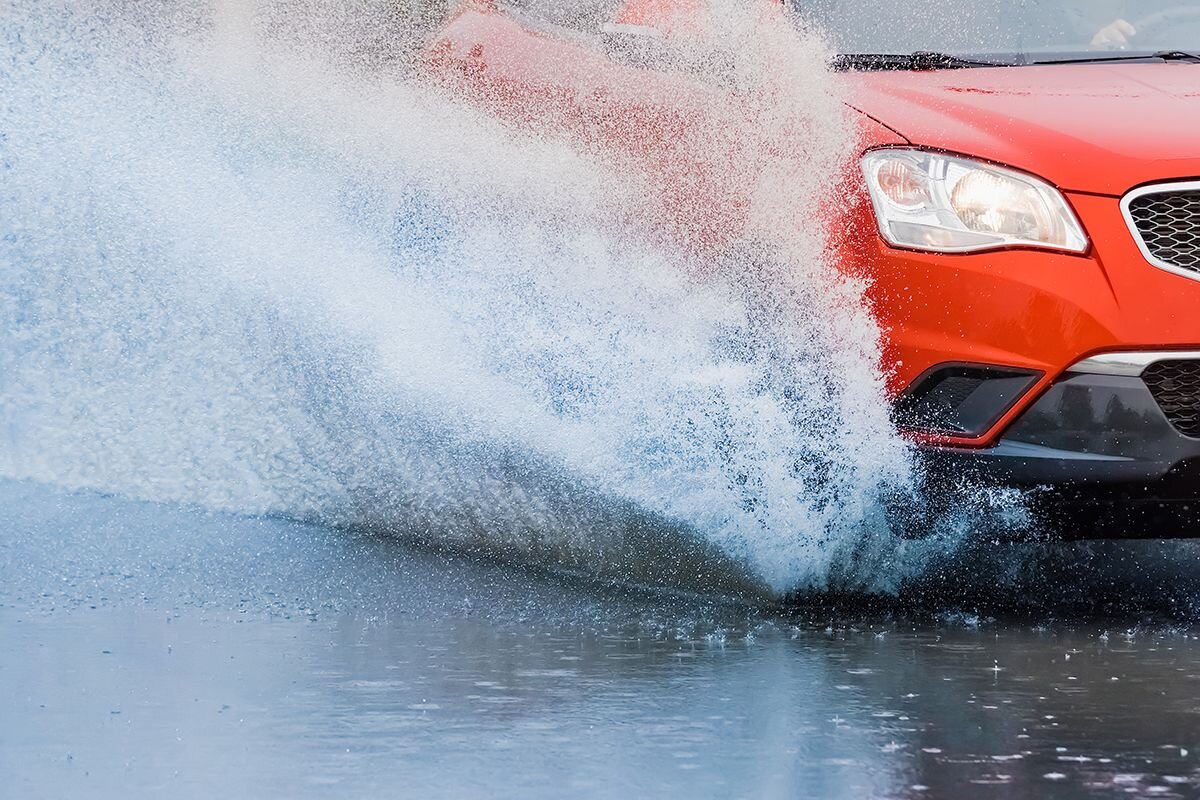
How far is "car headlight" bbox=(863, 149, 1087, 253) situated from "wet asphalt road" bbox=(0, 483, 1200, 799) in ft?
3.07

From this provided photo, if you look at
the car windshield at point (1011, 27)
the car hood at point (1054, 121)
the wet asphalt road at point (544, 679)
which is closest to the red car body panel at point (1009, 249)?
the car hood at point (1054, 121)

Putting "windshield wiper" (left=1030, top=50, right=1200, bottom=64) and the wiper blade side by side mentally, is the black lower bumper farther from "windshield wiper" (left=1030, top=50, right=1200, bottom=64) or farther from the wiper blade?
the wiper blade

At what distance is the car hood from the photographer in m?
5.24

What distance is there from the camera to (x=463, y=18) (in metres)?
6.74

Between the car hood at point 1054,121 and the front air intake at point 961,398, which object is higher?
the car hood at point 1054,121

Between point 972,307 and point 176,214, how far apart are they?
3431 mm

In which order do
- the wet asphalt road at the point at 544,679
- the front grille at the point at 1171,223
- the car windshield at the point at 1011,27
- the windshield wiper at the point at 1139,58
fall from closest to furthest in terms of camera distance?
1. the wet asphalt road at the point at 544,679
2. the front grille at the point at 1171,223
3. the car windshield at the point at 1011,27
4. the windshield wiper at the point at 1139,58

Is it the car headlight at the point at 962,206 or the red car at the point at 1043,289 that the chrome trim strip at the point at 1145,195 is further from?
the car headlight at the point at 962,206

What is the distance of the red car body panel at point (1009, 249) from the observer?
5129 millimetres

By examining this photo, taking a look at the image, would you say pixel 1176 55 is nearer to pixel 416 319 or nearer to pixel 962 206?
pixel 962 206

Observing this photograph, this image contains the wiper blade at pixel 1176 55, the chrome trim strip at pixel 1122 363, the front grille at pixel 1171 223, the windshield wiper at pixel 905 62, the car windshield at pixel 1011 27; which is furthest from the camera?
the wiper blade at pixel 1176 55

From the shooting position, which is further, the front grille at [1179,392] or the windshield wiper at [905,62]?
the windshield wiper at [905,62]

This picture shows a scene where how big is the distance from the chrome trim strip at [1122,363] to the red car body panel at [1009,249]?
0.02 meters

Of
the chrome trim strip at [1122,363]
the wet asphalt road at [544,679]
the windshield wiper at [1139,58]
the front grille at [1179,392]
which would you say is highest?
the windshield wiper at [1139,58]
